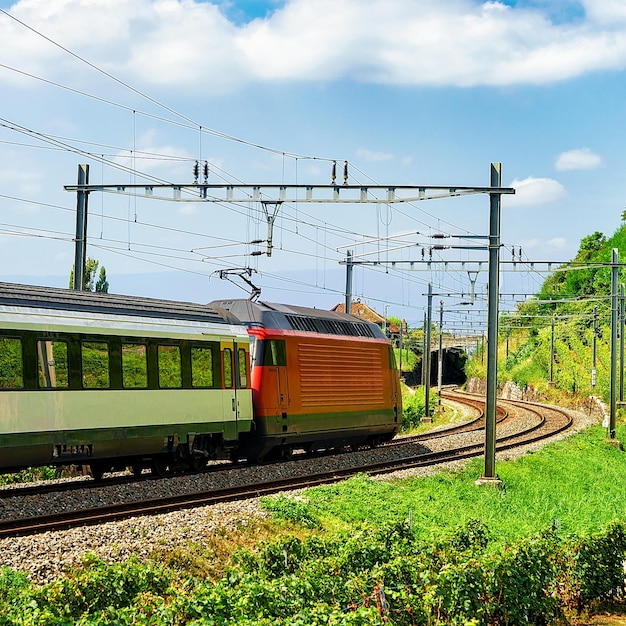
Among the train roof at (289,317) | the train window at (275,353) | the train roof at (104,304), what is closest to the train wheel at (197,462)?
the train window at (275,353)

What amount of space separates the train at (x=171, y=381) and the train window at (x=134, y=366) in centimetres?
2

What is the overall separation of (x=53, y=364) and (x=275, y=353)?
7537 millimetres

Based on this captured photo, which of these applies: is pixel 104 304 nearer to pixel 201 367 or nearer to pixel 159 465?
pixel 201 367

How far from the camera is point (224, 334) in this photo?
67.6 ft

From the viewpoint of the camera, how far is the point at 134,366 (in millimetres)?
17953

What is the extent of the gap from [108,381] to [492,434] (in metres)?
9.28

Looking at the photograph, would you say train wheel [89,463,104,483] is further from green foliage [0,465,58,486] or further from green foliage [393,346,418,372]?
green foliage [393,346,418,372]

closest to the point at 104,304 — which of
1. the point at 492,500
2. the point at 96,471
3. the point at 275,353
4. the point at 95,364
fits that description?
the point at 95,364

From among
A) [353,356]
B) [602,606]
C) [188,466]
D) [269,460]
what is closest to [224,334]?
[188,466]

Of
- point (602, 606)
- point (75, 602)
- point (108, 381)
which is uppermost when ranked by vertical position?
point (108, 381)

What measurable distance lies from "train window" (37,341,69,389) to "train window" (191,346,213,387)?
370cm

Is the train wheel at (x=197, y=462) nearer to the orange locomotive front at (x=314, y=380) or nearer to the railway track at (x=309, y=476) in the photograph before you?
the railway track at (x=309, y=476)

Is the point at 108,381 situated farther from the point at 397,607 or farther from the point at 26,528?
the point at 397,607

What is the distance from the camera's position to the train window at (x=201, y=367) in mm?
19609
